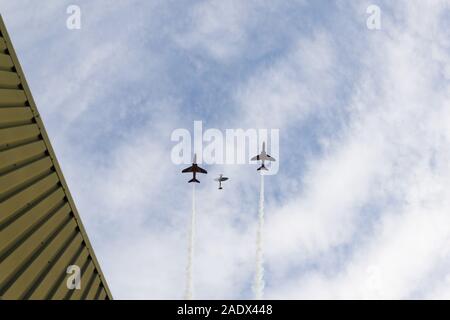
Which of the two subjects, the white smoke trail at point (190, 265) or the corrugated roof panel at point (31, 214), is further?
the white smoke trail at point (190, 265)

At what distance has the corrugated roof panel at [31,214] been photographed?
10.6 m

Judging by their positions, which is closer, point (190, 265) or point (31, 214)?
point (31, 214)

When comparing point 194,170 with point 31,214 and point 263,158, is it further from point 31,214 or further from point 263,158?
point 31,214

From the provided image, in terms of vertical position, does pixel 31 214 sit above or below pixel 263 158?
below

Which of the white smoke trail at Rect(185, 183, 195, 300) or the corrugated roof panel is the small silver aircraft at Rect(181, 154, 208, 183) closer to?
the white smoke trail at Rect(185, 183, 195, 300)

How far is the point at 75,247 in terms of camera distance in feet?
48.0

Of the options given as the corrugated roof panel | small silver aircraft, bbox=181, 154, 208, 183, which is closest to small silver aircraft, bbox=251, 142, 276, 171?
small silver aircraft, bbox=181, 154, 208, 183

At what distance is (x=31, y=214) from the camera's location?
12.1m

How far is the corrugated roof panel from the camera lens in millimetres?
10609

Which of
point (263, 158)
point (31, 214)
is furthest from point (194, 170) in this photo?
point (31, 214)

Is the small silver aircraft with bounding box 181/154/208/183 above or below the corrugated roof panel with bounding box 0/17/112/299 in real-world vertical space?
above

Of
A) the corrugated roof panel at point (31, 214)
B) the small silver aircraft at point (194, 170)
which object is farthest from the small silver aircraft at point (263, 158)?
the corrugated roof panel at point (31, 214)

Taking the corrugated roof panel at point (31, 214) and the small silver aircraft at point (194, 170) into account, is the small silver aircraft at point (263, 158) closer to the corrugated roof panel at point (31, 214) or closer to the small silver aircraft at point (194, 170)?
the small silver aircraft at point (194, 170)
